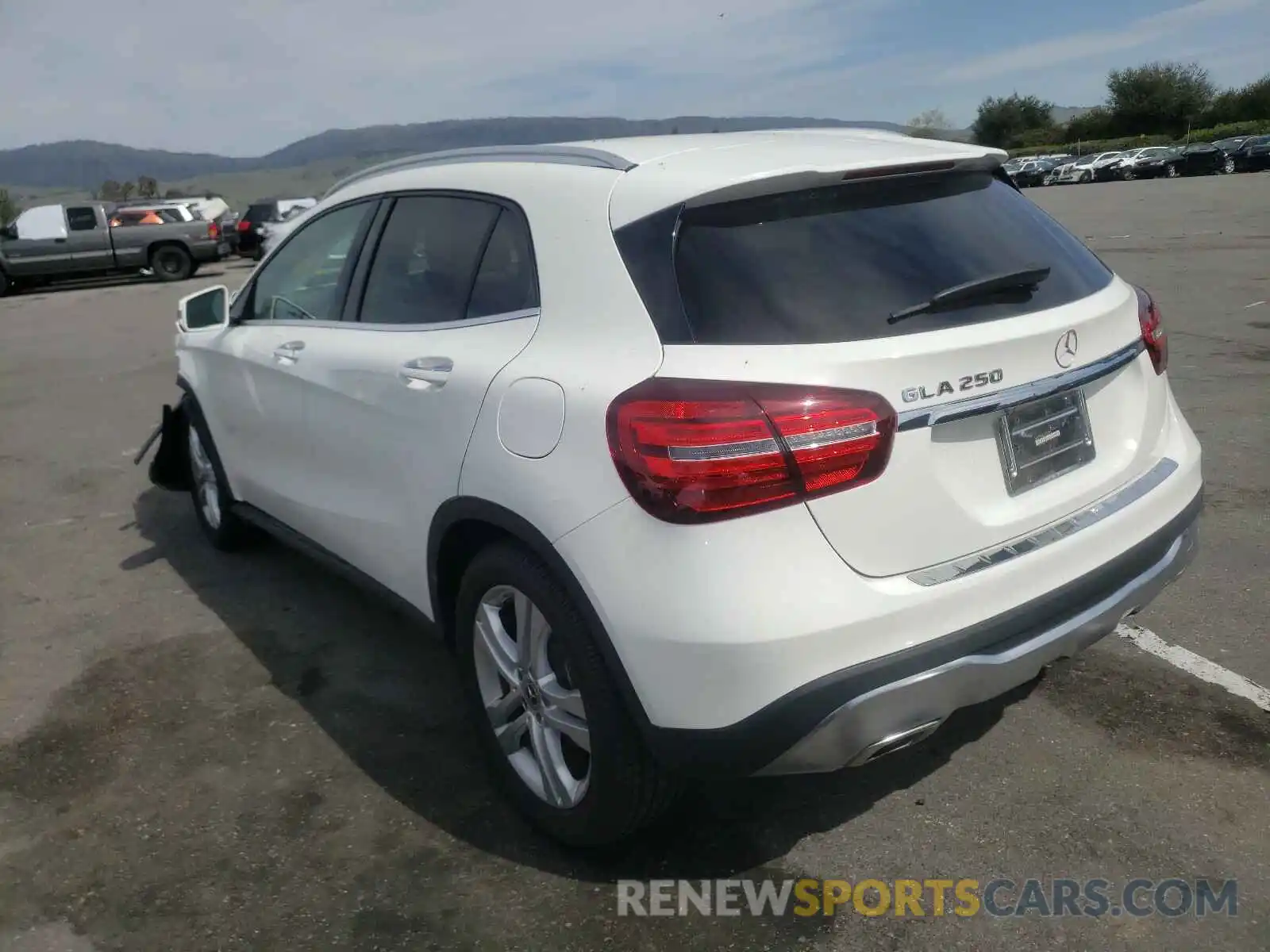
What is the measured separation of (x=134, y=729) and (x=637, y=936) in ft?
6.90

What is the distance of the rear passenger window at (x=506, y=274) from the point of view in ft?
9.39

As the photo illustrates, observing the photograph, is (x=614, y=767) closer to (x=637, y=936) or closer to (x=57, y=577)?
(x=637, y=936)

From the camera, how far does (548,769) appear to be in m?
2.86

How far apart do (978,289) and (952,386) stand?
1.06ft

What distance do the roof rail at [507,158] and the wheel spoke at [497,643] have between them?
1209mm

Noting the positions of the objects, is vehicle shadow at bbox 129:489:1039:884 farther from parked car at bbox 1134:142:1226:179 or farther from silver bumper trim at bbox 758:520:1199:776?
parked car at bbox 1134:142:1226:179

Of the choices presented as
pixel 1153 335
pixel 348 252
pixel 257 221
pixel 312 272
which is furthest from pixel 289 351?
pixel 257 221

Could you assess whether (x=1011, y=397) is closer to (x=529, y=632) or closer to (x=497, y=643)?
(x=529, y=632)

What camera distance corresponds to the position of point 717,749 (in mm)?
2322

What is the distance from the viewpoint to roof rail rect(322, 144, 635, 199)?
9.27 feet

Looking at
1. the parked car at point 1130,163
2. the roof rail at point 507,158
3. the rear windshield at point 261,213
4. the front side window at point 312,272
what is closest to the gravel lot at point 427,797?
the front side window at point 312,272

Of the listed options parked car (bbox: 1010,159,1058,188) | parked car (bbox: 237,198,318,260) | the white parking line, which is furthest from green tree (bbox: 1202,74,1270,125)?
the white parking line

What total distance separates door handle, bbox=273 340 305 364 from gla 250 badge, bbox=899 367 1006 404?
2.39 metres

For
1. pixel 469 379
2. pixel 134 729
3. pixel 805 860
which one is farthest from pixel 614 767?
pixel 134 729
